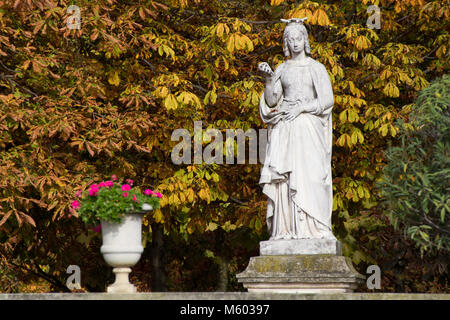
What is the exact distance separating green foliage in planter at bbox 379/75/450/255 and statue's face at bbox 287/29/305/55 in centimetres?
187

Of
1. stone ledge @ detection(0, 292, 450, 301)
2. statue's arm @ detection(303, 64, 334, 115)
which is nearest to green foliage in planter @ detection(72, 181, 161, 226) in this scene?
stone ledge @ detection(0, 292, 450, 301)

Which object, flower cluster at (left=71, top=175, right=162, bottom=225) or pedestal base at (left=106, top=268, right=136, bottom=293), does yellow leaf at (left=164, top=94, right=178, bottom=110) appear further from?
pedestal base at (left=106, top=268, right=136, bottom=293)

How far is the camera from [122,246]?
8.14 meters

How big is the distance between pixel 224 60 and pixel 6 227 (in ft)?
12.8

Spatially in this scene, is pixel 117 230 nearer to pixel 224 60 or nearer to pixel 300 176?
pixel 300 176

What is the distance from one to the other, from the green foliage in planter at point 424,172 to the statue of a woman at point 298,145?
4.64 feet

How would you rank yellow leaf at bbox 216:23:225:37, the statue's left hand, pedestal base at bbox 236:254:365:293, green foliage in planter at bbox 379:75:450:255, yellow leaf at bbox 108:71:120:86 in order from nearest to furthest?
pedestal base at bbox 236:254:365:293 → the statue's left hand → green foliage in planter at bbox 379:75:450:255 → yellow leaf at bbox 216:23:225:37 → yellow leaf at bbox 108:71:120:86

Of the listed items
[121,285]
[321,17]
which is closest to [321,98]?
[321,17]

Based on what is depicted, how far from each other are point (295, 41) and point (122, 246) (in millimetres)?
3162

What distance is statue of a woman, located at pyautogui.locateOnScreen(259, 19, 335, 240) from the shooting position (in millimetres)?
9172

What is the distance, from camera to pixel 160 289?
14.4 metres

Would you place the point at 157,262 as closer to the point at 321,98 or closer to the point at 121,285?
the point at 321,98


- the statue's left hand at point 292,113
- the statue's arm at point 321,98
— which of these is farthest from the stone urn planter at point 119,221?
the statue's arm at point 321,98
